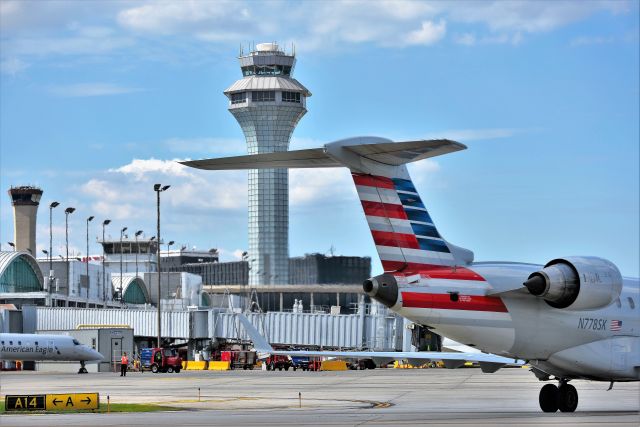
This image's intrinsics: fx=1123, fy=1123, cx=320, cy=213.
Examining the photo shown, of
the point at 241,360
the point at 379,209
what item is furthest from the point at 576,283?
the point at 241,360

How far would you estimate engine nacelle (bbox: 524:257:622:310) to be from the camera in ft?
94.6

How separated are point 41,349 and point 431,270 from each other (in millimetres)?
60582

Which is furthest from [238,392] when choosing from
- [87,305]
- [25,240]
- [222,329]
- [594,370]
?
[25,240]

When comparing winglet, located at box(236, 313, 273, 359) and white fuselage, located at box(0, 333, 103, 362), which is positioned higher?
winglet, located at box(236, 313, 273, 359)

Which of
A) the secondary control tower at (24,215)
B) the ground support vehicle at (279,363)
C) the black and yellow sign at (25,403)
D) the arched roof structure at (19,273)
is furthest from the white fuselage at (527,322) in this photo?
the secondary control tower at (24,215)

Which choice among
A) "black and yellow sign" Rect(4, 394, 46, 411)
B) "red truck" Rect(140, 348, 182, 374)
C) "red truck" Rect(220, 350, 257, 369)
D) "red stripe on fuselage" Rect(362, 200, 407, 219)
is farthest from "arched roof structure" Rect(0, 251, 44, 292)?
"red stripe on fuselage" Rect(362, 200, 407, 219)

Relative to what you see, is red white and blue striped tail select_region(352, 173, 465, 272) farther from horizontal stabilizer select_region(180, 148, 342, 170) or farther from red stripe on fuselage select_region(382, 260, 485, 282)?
horizontal stabilizer select_region(180, 148, 342, 170)

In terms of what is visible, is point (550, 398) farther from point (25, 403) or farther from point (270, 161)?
point (25, 403)

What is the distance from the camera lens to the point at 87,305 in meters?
142

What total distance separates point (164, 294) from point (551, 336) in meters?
167

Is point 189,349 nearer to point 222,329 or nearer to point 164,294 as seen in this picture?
point 222,329

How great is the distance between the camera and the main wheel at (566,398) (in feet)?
105

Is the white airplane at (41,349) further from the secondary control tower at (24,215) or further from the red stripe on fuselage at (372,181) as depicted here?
the secondary control tower at (24,215)

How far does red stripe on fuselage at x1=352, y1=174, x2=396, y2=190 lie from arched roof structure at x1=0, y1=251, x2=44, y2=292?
10028 cm
